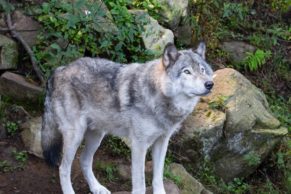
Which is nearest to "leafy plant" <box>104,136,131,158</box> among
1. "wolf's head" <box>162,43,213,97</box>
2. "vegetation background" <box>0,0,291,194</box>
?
"vegetation background" <box>0,0,291,194</box>

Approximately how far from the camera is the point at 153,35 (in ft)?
26.8

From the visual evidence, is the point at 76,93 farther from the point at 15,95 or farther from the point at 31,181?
the point at 15,95

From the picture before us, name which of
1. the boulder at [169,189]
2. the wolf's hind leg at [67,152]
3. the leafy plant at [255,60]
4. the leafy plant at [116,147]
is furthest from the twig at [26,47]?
the leafy plant at [255,60]

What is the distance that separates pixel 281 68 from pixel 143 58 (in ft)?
12.9

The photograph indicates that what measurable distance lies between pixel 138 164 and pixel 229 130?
8.39 ft

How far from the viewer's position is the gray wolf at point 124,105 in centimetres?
513

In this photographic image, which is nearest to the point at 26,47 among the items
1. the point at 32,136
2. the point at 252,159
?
the point at 32,136

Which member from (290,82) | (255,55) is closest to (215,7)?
(255,55)

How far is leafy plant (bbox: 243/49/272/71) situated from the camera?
10250 mm

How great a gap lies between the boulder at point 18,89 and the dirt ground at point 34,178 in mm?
665

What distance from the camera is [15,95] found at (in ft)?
23.6

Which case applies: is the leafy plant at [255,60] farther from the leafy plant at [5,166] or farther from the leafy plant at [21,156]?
the leafy plant at [5,166]

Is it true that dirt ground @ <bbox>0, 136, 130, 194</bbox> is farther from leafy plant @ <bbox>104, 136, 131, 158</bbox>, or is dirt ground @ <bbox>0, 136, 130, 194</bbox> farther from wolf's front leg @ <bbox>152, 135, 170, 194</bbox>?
wolf's front leg @ <bbox>152, 135, 170, 194</bbox>

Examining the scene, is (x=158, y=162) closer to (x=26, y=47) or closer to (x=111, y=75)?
(x=111, y=75)
